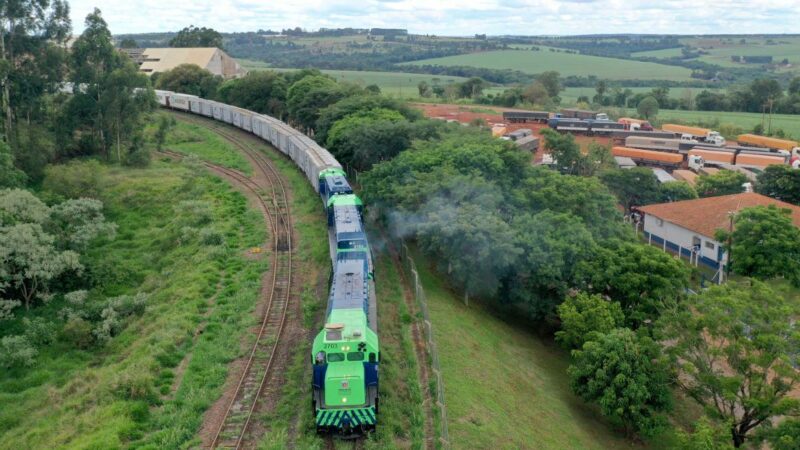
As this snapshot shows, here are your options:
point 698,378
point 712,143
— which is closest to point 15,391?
point 698,378

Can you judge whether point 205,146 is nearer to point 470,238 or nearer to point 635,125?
point 470,238

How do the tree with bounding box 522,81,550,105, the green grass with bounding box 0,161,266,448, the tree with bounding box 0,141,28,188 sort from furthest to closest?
the tree with bounding box 522,81,550,105 → the tree with bounding box 0,141,28,188 → the green grass with bounding box 0,161,266,448

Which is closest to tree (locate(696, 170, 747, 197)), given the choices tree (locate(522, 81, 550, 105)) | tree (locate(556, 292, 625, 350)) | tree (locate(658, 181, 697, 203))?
tree (locate(658, 181, 697, 203))

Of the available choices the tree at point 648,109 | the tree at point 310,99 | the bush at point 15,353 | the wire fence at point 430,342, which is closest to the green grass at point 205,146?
the tree at point 310,99

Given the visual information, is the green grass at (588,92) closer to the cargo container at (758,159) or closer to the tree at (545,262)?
the cargo container at (758,159)

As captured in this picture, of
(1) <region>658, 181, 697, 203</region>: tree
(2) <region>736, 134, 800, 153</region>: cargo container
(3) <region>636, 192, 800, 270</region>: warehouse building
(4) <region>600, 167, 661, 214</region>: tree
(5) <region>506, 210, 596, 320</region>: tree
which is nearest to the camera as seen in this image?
(5) <region>506, 210, 596, 320</region>: tree

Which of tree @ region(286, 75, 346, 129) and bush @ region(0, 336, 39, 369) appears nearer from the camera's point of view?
bush @ region(0, 336, 39, 369)

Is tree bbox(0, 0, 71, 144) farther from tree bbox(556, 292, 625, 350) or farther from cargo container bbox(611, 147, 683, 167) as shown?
cargo container bbox(611, 147, 683, 167)
